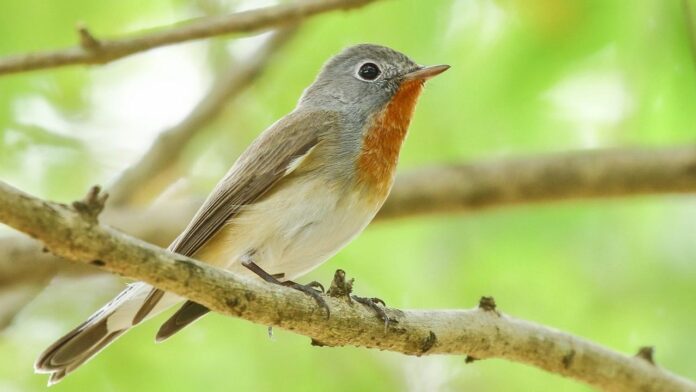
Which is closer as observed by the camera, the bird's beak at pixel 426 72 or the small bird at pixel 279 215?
the small bird at pixel 279 215

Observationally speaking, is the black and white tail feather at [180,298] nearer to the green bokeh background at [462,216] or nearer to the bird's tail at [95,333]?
the bird's tail at [95,333]

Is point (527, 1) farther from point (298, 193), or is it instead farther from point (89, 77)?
point (89, 77)

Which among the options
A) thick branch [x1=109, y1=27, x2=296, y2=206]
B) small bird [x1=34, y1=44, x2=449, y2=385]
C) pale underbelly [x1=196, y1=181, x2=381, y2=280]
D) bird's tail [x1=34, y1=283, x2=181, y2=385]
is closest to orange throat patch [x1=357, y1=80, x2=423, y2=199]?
small bird [x1=34, y1=44, x2=449, y2=385]

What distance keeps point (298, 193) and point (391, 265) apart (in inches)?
120

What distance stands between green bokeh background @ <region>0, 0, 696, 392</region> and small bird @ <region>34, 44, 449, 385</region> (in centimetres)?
178

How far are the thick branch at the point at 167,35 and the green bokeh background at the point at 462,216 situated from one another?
7.06ft

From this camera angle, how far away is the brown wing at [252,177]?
5.41 metres

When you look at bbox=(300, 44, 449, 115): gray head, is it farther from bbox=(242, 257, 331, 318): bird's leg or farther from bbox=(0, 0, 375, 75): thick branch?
bbox=(242, 257, 331, 318): bird's leg

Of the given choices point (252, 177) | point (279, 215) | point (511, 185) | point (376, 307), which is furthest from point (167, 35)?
point (511, 185)

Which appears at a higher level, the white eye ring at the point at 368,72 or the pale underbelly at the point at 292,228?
the white eye ring at the point at 368,72

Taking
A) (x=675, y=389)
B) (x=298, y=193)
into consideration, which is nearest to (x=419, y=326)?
(x=298, y=193)

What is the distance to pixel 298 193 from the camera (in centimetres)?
537

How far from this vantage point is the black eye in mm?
6554

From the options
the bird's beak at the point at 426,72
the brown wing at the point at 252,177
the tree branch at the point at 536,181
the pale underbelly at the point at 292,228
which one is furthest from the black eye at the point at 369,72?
the pale underbelly at the point at 292,228
